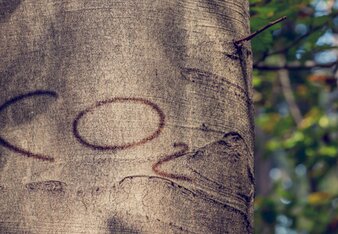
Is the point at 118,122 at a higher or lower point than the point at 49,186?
higher

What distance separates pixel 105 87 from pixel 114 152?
0.41 feet

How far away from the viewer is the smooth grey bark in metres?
1.25

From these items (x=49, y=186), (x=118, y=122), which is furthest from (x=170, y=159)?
(x=49, y=186)

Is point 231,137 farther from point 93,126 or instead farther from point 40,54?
point 40,54

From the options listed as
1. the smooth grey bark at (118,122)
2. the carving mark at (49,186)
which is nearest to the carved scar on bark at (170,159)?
the smooth grey bark at (118,122)

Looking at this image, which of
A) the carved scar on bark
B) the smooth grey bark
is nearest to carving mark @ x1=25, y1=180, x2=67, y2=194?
the smooth grey bark

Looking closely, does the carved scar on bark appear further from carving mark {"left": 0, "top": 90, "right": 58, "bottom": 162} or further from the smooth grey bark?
carving mark {"left": 0, "top": 90, "right": 58, "bottom": 162}

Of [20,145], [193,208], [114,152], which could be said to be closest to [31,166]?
[20,145]

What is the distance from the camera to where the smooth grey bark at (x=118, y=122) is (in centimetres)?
125

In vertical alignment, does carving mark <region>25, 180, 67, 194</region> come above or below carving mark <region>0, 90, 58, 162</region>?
below

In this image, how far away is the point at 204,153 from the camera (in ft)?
4.31

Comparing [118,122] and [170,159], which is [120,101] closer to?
[118,122]

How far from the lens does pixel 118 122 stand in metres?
1.27

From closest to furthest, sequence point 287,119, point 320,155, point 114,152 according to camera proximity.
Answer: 1. point 114,152
2. point 320,155
3. point 287,119
